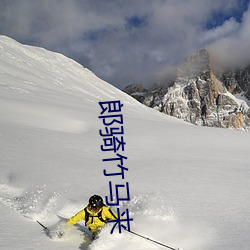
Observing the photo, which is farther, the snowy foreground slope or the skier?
the skier

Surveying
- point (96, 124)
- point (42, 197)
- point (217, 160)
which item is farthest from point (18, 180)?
point (96, 124)

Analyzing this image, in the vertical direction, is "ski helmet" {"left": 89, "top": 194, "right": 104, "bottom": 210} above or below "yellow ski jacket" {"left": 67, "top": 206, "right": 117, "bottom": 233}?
above

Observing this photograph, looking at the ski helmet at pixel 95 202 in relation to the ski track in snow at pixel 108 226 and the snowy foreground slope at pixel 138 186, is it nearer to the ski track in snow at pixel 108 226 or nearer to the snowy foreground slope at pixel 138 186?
the ski track in snow at pixel 108 226

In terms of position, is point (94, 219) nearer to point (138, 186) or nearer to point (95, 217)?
point (95, 217)

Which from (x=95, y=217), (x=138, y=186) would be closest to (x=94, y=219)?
(x=95, y=217)

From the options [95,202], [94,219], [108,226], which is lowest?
[108,226]

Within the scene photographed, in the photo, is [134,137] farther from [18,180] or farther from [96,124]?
[18,180]

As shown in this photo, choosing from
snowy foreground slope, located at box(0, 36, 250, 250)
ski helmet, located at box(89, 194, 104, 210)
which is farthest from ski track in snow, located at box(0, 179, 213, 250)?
ski helmet, located at box(89, 194, 104, 210)

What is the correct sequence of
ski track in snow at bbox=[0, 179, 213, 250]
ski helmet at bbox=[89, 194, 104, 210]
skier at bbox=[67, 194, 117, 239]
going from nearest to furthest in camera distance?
1. ski track in snow at bbox=[0, 179, 213, 250]
2. ski helmet at bbox=[89, 194, 104, 210]
3. skier at bbox=[67, 194, 117, 239]

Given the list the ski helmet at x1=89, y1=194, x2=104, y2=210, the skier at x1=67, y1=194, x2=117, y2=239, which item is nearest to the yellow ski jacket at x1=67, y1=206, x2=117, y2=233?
the skier at x1=67, y1=194, x2=117, y2=239

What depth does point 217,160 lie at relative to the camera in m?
10.8

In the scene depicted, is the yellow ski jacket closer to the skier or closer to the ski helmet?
the skier

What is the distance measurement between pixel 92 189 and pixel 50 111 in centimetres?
1269

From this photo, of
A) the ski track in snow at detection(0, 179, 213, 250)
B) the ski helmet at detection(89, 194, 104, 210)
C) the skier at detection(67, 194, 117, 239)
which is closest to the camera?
the ski track in snow at detection(0, 179, 213, 250)
